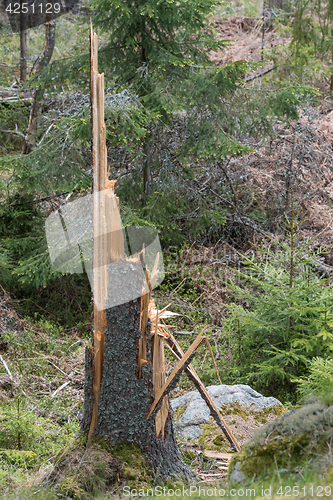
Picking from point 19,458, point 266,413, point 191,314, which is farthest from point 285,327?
point 19,458

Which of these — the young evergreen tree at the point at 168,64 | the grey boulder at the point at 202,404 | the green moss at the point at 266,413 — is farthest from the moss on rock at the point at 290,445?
the young evergreen tree at the point at 168,64

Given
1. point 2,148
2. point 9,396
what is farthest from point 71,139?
point 2,148

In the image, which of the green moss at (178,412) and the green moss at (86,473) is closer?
the green moss at (86,473)

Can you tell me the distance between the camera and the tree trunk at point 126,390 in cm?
275

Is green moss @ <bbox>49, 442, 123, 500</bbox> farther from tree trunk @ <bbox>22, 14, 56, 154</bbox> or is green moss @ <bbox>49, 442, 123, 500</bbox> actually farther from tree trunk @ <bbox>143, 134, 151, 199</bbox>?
tree trunk @ <bbox>22, 14, 56, 154</bbox>

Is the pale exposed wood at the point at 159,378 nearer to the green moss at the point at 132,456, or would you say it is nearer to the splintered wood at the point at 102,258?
the splintered wood at the point at 102,258

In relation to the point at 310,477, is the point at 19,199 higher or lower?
lower

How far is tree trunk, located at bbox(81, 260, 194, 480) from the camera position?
2.75 meters

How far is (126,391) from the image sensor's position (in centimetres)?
278

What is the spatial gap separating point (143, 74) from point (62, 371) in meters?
4.78

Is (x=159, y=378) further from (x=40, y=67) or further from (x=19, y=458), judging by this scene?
(x=40, y=67)

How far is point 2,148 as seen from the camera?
32.0ft

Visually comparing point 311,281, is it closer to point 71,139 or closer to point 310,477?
point 310,477

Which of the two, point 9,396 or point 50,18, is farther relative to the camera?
point 50,18
